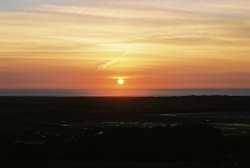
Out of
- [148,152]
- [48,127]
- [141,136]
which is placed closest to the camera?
[148,152]

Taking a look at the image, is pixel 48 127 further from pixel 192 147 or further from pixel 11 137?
pixel 192 147

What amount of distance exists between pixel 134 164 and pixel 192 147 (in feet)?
21.3

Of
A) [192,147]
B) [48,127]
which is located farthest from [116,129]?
[48,127]

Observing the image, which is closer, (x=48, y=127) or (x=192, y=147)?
(x=192, y=147)

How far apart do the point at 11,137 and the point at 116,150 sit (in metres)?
9.94

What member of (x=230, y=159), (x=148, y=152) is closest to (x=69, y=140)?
(x=148, y=152)

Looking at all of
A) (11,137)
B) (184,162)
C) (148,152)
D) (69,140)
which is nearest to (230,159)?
(184,162)

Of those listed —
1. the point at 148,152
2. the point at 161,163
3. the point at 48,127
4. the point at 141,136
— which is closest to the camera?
the point at 161,163

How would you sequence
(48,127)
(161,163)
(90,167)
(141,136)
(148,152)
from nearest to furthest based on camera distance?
(90,167) < (161,163) < (148,152) < (141,136) < (48,127)

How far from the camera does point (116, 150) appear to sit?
3678cm

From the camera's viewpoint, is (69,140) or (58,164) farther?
(69,140)

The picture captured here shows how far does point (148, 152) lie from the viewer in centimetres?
3662

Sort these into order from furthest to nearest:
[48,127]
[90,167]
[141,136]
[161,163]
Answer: [48,127]
[141,136]
[161,163]
[90,167]

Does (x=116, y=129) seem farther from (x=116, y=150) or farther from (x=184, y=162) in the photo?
(x=184, y=162)
